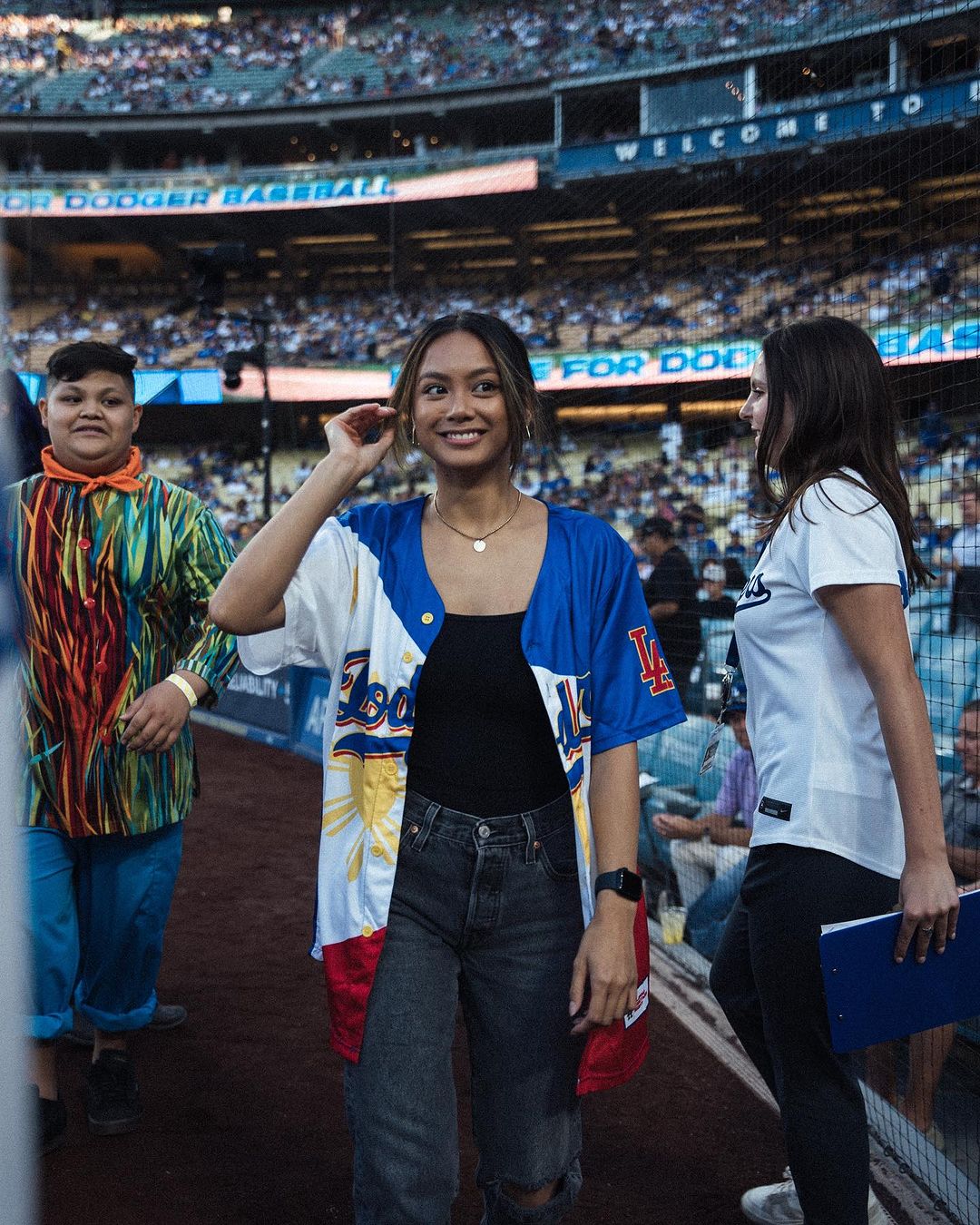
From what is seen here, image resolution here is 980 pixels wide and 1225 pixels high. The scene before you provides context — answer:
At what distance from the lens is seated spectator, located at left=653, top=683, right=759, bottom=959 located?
419cm

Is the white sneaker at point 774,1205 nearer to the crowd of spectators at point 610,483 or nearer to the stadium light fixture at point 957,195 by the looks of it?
the stadium light fixture at point 957,195

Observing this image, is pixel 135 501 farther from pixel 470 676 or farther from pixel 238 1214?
pixel 238 1214


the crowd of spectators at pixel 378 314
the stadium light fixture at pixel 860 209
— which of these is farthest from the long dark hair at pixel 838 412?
the crowd of spectators at pixel 378 314

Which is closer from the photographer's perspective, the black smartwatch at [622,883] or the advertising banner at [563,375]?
the black smartwatch at [622,883]

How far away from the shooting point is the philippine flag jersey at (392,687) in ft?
6.09

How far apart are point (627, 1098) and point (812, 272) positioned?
607 inches

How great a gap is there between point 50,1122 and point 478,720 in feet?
6.43

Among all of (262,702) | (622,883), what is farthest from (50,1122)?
(262,702)

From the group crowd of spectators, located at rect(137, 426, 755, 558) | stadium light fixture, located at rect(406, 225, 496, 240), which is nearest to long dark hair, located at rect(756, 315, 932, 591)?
crowd of spectators, located at rect(137, 426, 755, 558)

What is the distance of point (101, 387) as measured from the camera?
121 inches

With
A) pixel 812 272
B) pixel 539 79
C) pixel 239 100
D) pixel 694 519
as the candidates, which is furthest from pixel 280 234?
pixel 694 519

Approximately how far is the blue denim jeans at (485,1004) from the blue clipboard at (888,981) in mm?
431

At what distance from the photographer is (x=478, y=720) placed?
1911 millimetres

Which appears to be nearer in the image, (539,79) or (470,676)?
(470,676)
